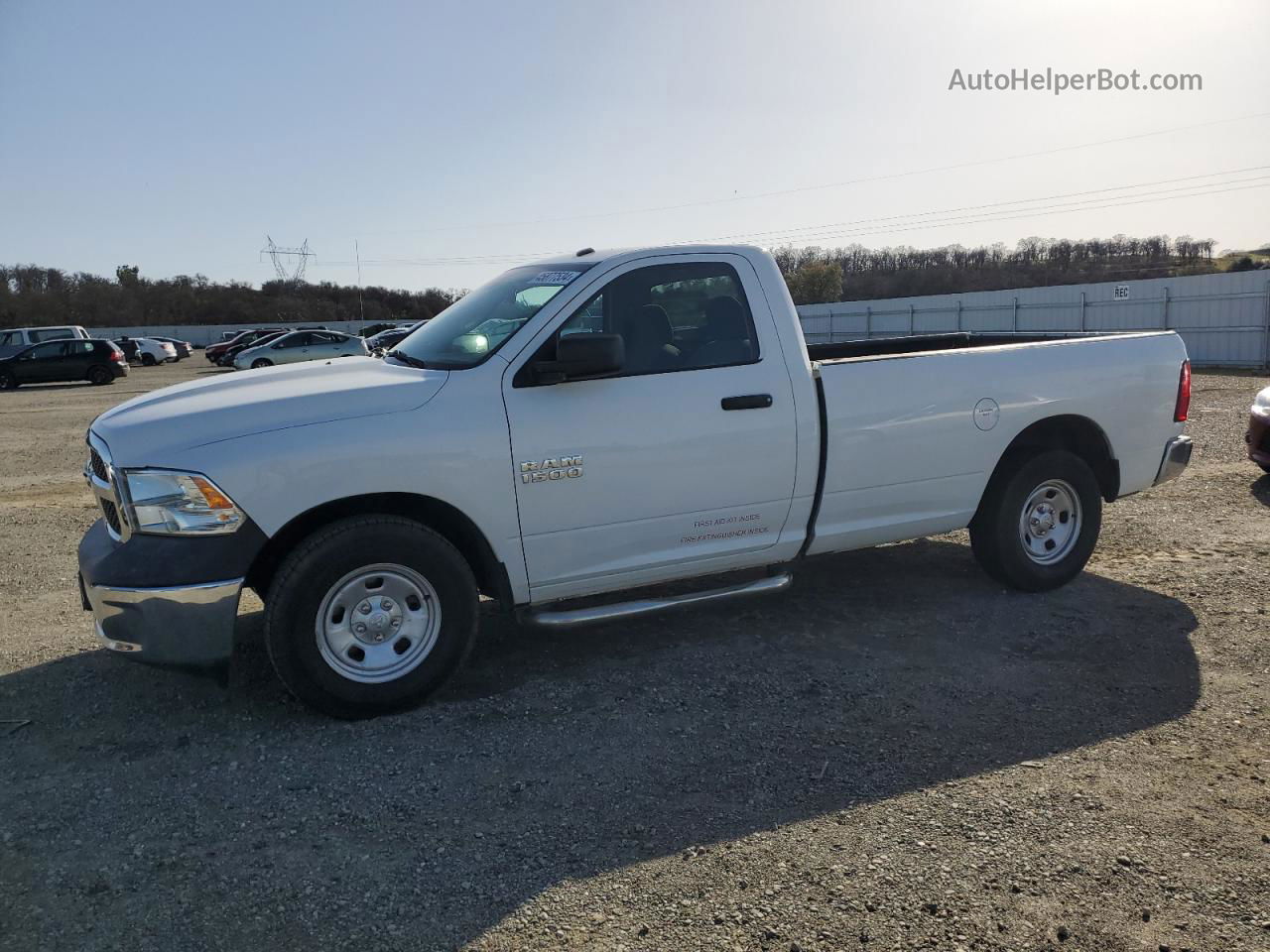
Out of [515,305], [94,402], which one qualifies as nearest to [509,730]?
[515,305]

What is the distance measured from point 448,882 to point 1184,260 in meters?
62.0

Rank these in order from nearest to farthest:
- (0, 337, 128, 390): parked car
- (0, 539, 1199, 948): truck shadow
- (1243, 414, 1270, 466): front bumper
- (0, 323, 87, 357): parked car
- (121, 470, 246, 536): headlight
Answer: (0, 539, 1199, 948): truck shadow < (121, 470, 246, 536): headlight < (1243, 414, 1270, 466): front bumper < (0, 337, 128, 390): parked car < (0, 323, 87, 357): parked car

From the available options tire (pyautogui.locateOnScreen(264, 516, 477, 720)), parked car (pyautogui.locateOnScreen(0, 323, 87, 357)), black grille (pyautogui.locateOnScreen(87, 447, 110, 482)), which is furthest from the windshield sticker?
parked car (pyautogui.locateOnScreen(0, 323, 87, 357))

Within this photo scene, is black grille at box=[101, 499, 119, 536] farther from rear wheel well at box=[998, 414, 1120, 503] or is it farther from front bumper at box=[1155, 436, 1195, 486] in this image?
front bumper at box=[1155, 436, 1195, 486]

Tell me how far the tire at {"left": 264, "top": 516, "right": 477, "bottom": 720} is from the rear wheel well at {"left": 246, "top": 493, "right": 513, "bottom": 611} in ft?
0.35

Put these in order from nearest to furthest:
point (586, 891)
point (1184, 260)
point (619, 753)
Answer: point (586, 891)
point (619, 753)
point (1184, 260)

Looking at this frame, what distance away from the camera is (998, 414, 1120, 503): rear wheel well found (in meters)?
5.67

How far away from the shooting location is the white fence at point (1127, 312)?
24.6m

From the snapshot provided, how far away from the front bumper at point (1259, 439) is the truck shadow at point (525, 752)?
4102 millimetres

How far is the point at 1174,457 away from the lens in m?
6.01

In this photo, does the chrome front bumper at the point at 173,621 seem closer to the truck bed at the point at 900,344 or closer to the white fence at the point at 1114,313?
the truck bed at the point at 900,344

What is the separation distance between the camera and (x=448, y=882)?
2.98m

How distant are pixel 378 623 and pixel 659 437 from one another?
1.54 m

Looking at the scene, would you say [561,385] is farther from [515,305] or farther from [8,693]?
[8,693]
